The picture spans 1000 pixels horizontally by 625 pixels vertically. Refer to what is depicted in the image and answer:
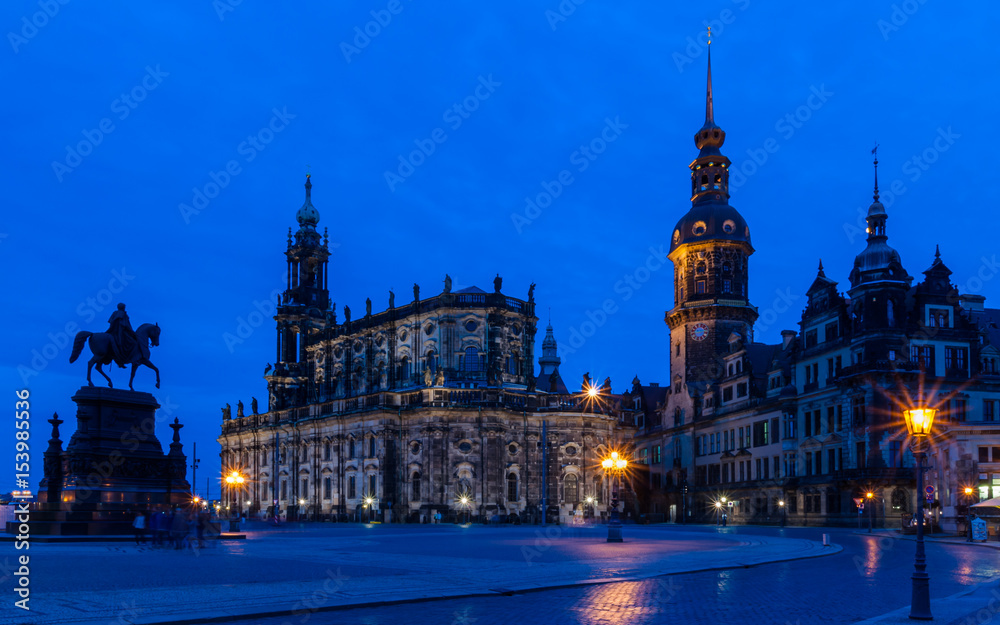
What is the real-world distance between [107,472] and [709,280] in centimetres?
6447

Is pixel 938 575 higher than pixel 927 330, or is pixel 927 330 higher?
pixel 927 330

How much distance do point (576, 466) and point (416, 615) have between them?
72045 millimetres

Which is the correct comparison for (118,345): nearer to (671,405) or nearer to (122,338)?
(122,338)

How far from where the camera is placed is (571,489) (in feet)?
282

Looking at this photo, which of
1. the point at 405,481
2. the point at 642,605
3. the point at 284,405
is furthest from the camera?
the point at 284,405

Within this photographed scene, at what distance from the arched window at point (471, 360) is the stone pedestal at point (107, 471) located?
177ft

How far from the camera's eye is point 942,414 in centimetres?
6331

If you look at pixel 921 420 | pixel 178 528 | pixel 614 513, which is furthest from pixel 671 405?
pixel 921 420

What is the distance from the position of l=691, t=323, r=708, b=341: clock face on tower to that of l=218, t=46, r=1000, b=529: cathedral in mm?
212

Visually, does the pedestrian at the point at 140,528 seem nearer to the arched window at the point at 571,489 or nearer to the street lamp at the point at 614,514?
the street lamp at the point at 614,514

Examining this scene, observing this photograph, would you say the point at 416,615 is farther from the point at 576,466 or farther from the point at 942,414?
the point at 576,466

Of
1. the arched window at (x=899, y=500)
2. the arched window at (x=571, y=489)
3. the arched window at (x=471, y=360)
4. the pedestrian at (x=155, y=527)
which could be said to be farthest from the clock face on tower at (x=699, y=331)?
the pedestrian at (x=155, y=527)

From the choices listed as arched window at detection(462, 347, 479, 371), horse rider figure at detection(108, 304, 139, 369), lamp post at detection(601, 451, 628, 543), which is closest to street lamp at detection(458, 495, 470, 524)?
arched window at detection(462, 347, 479, 371)

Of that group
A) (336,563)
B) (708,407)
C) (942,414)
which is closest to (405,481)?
(708,407)
